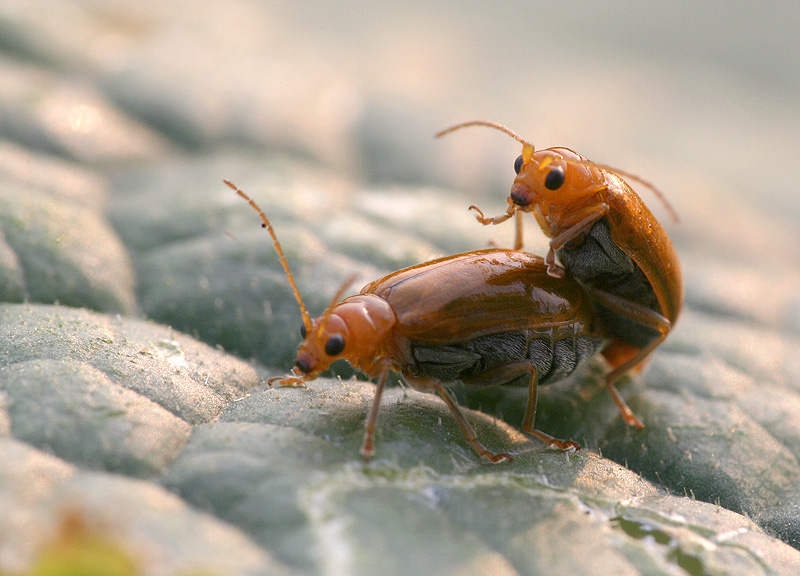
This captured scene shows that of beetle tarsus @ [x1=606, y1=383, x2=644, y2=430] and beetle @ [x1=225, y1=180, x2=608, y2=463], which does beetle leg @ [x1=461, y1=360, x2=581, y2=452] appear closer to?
beetle @ [x1=225, y1=180, x2=608, y2=463]

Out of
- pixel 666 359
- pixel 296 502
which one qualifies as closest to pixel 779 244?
pixel 666 359

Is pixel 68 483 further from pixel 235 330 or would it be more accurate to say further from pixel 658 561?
pixel 658 561

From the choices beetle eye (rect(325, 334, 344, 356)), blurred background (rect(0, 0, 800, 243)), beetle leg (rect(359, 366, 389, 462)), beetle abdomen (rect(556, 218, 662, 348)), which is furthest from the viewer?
blurred background (rect(0, 0, 800, 243))

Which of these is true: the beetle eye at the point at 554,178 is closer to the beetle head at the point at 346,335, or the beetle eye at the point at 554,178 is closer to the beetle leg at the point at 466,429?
the beetle head at the point at 346,335

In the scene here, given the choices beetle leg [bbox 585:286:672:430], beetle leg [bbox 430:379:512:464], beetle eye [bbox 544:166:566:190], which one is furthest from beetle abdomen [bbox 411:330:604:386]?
beetle eye [bbox 544:166:566:190]

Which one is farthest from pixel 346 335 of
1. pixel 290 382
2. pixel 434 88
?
pixel 434 88

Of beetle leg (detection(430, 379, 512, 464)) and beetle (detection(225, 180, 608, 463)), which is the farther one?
beetle (detection(225, 180, 608, 463))

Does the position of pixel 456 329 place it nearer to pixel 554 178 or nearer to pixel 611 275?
pixel 554 178
